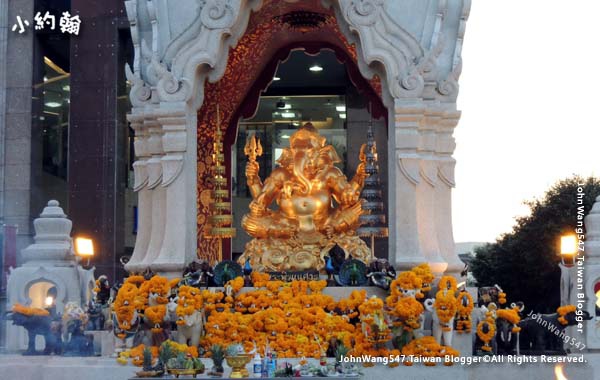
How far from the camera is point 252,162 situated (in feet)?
68.1

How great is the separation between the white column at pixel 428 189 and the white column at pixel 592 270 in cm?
372

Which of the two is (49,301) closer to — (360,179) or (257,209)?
(257,209)

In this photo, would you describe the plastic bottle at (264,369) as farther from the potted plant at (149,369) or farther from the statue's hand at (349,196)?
the statue's hand at (349,196)

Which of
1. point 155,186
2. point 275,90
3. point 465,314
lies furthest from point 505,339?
point 275,90

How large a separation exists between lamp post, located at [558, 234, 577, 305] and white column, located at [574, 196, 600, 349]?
29 centimetres

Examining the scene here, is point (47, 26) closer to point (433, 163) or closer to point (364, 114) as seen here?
point (364, 114)

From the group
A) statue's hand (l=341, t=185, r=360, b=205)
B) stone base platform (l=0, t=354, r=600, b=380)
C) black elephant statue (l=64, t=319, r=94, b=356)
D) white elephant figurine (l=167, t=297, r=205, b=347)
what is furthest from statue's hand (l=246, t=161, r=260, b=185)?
stone base platform (l=0, t=354, r=600, b=380)

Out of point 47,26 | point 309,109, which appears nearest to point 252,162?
point 309,109

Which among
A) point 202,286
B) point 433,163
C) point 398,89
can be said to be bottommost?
point 202,286

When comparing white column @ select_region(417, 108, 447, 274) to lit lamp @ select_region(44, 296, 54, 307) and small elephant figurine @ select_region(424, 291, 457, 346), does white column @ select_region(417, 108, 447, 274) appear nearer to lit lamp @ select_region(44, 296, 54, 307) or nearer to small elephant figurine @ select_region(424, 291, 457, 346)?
small elephant figurine @ select_region(424, 291, 457, 346)

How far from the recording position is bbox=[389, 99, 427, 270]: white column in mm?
17203

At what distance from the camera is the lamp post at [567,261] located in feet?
64.1

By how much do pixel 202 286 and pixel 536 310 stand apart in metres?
22.8

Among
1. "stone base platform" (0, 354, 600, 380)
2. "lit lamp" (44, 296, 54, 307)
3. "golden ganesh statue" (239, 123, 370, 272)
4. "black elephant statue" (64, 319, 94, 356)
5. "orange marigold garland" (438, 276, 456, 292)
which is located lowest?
"stone base platform" (0, 354, 600, 380)
